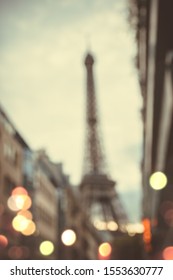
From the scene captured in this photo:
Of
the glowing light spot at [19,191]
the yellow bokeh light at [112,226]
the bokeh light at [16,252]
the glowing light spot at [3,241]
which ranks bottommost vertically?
the yellow bokeh light at [112,226]

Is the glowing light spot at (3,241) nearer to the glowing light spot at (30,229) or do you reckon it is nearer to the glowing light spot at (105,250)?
the glowing light spot at (30,229)

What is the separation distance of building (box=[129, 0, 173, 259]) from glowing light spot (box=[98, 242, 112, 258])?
1.03ft

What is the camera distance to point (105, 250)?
4145 millimetres

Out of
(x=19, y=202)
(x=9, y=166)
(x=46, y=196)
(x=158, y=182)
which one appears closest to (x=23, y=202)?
(x=19, y=202)

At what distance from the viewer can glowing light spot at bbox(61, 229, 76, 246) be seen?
4.34m

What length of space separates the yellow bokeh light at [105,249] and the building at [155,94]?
312 mm

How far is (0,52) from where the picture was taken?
431 centimetres

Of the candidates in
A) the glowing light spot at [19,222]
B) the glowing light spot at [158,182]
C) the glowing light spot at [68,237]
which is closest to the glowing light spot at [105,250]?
the glowing light spot at [68,237]

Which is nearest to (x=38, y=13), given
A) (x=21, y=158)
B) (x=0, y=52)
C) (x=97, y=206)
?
(x=0, y=52)

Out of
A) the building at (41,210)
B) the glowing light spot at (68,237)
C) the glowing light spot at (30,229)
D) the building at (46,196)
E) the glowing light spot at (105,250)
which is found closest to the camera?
the glowing light spot at (105,250)

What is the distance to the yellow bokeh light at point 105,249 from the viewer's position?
4086 millimetres

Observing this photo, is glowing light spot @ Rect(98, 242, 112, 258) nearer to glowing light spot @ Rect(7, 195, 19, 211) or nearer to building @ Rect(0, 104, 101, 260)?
building @ Rect(0, 104, 101, 260)
